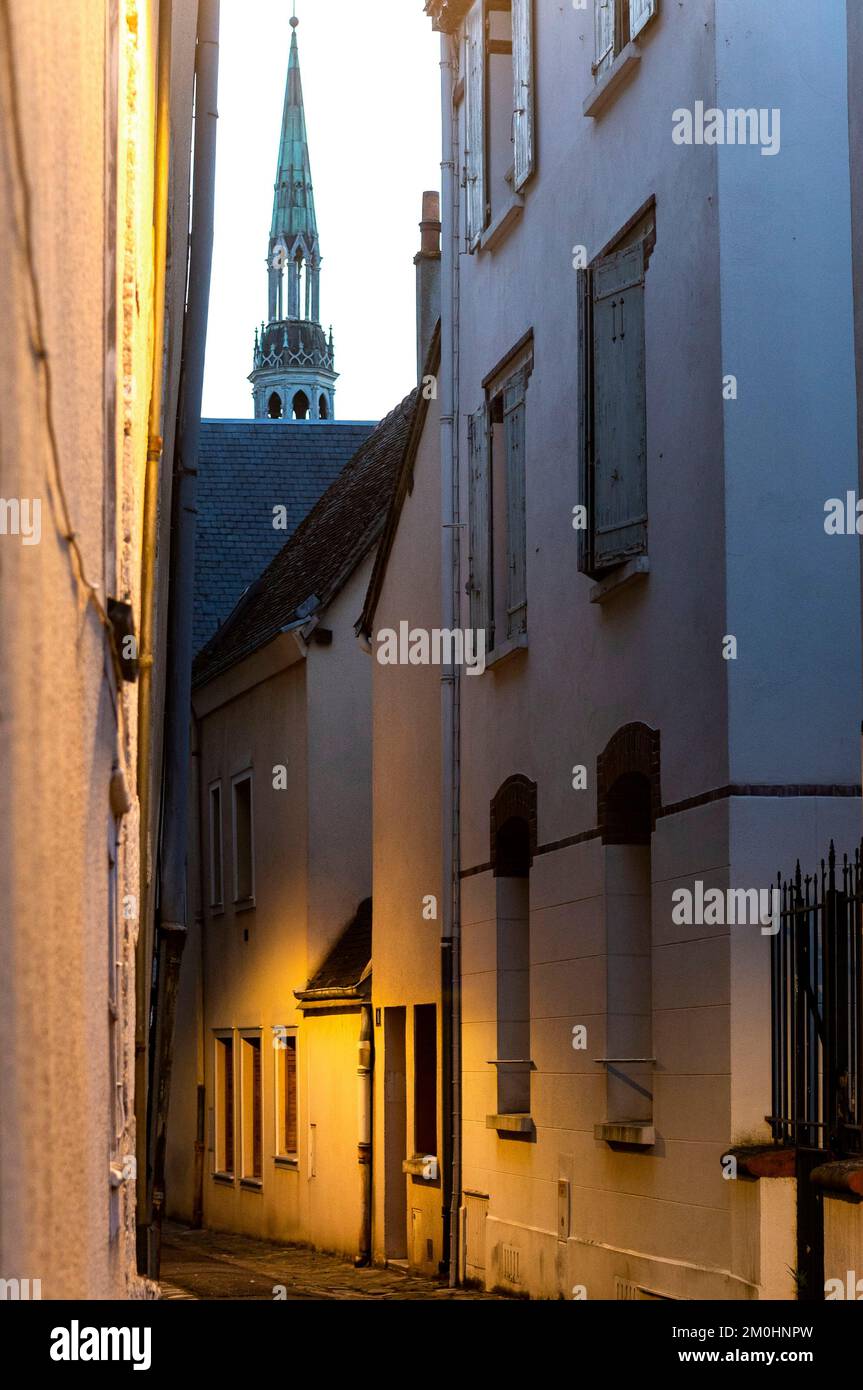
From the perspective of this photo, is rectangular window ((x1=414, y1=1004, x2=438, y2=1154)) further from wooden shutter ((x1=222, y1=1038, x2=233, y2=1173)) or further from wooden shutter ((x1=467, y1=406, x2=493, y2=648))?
wooden shutter ((x1=222, y1=1038, x2=233, y2=1173))

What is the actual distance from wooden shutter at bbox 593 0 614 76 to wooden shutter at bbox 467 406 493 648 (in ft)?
11.1

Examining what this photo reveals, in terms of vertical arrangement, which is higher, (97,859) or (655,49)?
(655,49)

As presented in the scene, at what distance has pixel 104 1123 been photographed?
4582 millimetres

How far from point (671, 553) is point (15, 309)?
29.8ft

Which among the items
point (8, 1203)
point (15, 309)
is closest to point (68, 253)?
point (15, 309)

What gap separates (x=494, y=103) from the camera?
1633 cm

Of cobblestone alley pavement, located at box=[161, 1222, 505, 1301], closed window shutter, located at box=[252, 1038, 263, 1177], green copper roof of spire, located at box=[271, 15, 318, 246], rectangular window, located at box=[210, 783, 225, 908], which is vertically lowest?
cobblestone alley pavement, located at box=[161, 1222, 505, 1301]

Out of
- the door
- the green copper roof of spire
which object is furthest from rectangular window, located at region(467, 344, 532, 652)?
the green copper roof of spire

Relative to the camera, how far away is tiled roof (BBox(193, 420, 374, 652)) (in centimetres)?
2920

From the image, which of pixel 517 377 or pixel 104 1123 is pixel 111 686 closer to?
pixel 104 1123

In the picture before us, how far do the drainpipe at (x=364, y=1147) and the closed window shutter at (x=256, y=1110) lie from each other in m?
5.02

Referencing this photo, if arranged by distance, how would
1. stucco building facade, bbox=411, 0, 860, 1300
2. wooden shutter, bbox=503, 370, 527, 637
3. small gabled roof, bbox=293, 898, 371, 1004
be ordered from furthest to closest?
small gabled roof, bbox=293, 898, 371, 1004 → wooden shutter, bbox=503, 370, 527, 637 → stucco building facade, bbox=411, 0, 860, 1300

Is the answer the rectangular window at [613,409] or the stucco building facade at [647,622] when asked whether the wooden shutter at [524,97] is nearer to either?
the stucco building facade at [647,622]

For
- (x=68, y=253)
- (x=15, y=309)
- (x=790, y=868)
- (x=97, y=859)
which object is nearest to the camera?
(x=15, y=309)
